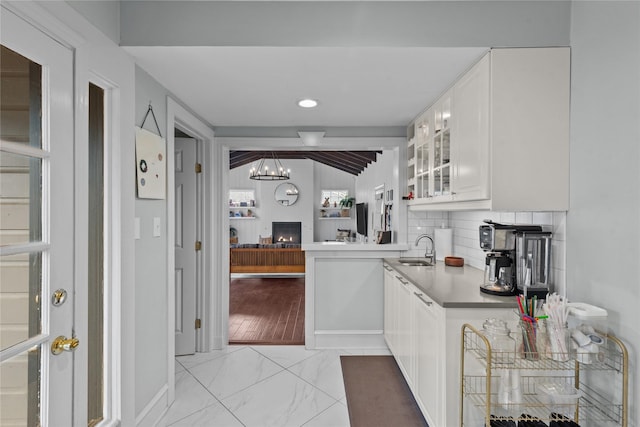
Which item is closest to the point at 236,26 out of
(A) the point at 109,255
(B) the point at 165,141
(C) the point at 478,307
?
(B) the point at 165,141

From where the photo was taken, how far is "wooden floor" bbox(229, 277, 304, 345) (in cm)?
407

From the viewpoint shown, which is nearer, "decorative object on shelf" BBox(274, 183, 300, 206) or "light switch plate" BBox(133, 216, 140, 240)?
"light switch plate" BBox(133, 216, 140, 240)

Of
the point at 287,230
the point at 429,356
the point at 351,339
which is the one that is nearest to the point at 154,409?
the point at 429,356

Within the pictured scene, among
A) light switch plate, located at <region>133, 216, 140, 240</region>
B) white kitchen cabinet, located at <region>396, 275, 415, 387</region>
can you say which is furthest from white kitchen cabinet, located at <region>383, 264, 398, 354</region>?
light switch plate, located at <region>133, 216, 140, 240</region>

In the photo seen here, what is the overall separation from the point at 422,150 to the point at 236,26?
1831 mm

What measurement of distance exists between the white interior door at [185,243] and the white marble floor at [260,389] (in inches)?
9.7

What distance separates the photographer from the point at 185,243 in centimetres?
354

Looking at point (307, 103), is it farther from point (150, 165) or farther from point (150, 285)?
point (150, 285)

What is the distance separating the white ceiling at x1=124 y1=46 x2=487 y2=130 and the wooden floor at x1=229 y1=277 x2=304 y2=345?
2.35 meters

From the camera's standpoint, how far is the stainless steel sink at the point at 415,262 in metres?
3.30

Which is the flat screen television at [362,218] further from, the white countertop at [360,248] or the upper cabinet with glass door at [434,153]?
the upper cabinet with glass door at [434,153]

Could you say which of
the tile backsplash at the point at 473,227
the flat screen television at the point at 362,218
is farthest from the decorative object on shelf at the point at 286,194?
the tile backsplash at the point at 473,227

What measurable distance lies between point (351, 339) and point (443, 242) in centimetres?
131

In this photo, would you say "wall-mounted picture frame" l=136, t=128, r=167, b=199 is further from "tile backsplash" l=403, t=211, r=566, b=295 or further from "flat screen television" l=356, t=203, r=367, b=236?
"flat screen television" l=356, t=203, r=367, b=236
